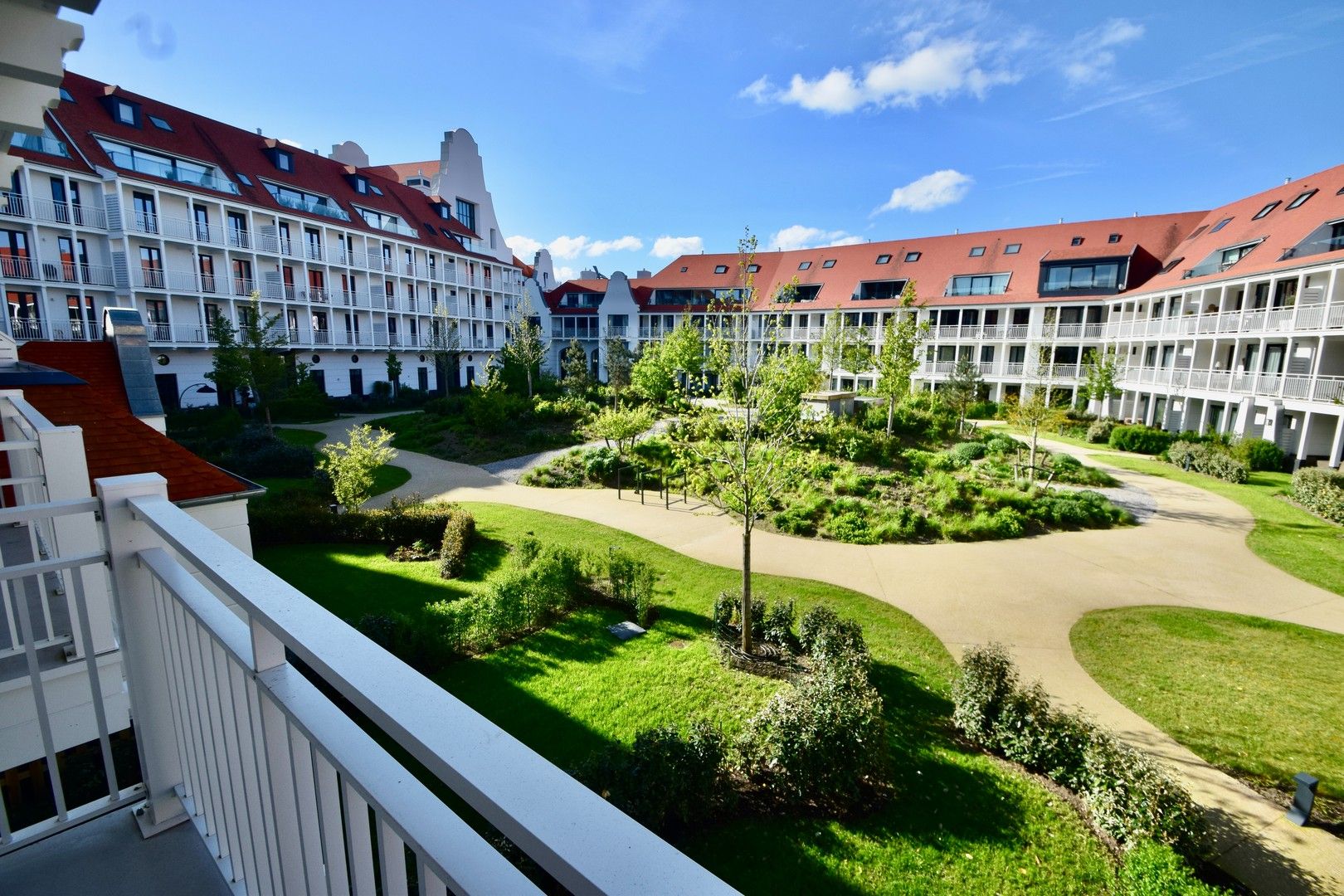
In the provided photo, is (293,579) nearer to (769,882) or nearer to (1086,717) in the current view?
(769,882)

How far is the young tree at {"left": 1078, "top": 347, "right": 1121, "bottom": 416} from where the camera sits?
29125 mm

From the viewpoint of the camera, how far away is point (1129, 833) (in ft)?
18.1

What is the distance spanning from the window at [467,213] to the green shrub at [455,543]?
149ft

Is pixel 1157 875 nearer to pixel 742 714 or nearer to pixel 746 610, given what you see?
pixel 742 714

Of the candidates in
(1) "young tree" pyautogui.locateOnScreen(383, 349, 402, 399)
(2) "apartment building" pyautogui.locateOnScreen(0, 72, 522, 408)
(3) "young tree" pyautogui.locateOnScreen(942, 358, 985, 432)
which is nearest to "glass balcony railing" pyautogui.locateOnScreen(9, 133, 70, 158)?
(2) "apartment building" pyautogui.locateOnScreen(0, 72, 522, 408)

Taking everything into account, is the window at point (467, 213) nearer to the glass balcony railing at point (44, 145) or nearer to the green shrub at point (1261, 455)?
the glass balcony railing at point (44, 145)

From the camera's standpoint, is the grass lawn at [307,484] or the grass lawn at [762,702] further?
the grass lawn at [307,484]

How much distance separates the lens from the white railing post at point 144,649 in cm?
225

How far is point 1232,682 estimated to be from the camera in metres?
8.27

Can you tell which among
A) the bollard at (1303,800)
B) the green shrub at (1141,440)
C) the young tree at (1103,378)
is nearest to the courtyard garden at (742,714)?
the bollard at (1303,800)

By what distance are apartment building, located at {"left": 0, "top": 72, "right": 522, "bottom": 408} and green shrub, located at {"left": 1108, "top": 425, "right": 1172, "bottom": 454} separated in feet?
122

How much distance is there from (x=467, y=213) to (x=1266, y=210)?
52738mm

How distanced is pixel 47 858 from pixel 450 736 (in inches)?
113

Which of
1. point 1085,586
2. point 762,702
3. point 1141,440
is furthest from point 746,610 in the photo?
point 1141,440
